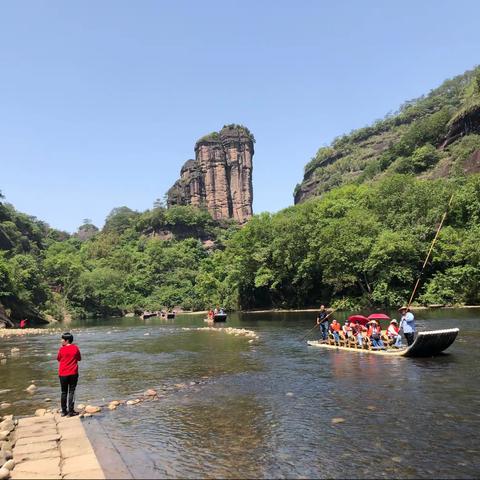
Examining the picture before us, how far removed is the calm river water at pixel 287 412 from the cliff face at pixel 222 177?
15294cm

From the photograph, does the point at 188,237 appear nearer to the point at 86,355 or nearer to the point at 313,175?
the point at 313,175

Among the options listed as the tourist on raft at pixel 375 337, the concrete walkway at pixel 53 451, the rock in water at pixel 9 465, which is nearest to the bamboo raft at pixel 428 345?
the tourist on raft at pixel 375 337

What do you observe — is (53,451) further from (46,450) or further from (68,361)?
(68,361)

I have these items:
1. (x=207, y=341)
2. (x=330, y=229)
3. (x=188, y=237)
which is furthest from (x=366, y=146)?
(x=207, y=341)

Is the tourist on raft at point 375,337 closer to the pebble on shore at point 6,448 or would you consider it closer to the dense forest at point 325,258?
the pebble on shore at point 6,448

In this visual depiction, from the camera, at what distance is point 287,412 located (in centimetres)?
1276

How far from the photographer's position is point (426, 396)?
13.7 metres

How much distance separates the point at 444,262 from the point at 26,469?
58.8 meters

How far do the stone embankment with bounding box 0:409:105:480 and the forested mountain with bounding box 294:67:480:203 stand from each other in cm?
8044

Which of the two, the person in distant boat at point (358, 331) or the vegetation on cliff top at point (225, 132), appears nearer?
the person in distant boat at point (358, 331)

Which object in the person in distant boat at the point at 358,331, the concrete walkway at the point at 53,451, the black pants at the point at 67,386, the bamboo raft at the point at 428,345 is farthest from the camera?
the person in distant boat at the point at 358,331

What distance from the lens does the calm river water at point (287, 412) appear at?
903cm

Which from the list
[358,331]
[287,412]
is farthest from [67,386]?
[358,331]

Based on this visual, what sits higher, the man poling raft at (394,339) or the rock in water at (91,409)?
the man poling raft at (394,339)
